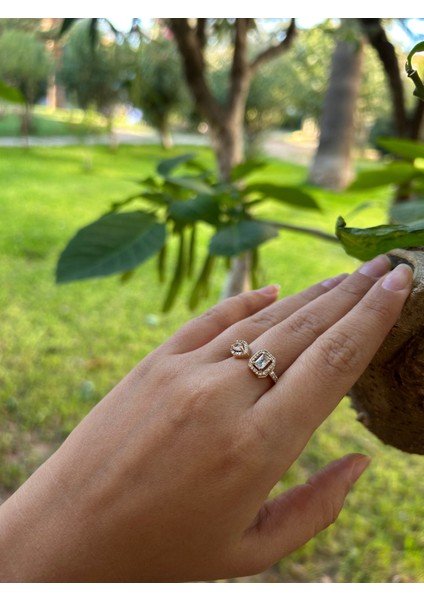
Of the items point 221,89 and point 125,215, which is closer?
point 125,215

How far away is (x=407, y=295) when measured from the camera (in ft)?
1.45

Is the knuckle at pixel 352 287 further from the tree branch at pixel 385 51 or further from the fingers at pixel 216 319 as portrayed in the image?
the tree branch at pixel 385 51

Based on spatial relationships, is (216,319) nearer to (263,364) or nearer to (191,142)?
(263,364)

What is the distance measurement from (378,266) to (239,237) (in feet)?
1.18

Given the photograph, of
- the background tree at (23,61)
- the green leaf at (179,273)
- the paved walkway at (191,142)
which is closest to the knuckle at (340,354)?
the green leaf at (179,273)

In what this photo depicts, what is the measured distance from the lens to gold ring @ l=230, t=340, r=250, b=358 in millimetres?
482

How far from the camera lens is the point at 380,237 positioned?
1.52 ft

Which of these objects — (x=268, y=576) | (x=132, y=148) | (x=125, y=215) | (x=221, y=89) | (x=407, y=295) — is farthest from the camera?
(x=132, y=148)

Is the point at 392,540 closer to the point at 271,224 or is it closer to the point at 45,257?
the point at 271,224

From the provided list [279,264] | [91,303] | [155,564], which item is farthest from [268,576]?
[279,264]

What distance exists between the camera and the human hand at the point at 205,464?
44 centimetres

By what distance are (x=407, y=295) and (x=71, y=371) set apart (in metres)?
2.28

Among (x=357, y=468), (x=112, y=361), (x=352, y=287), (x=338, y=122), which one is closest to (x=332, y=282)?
(x=352, y=287)

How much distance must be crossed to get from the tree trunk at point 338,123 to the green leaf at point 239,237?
472cm
